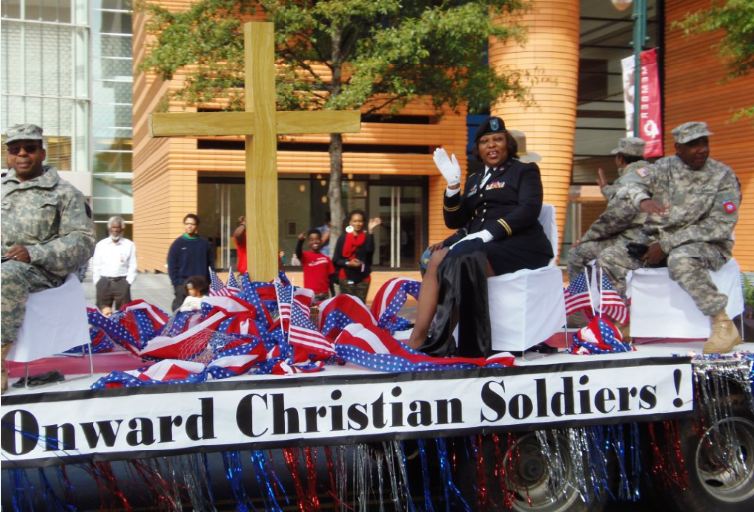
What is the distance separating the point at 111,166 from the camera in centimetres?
3944

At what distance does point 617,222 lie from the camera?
20.7 ft

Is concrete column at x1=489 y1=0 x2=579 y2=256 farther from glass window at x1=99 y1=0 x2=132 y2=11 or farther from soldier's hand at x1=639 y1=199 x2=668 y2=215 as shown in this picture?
glass window at x1=99 y1=0 x2=132 y2=11

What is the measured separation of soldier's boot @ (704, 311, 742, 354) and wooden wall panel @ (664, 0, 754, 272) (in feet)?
53.2

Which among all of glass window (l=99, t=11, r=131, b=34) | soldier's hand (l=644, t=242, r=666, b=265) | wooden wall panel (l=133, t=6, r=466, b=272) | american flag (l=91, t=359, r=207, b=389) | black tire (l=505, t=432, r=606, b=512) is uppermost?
glass window (l=99, t=11, r=131, b=34)

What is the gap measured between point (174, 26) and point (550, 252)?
9165 mm

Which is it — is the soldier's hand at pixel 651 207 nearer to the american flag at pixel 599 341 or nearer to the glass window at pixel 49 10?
the american flag at pixel 599 341

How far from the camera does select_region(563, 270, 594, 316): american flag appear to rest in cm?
598

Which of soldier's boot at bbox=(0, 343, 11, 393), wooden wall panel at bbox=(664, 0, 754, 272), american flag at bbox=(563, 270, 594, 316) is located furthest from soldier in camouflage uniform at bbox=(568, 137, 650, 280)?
wooden wall panel at bbox=(664, 0, 754, 272)

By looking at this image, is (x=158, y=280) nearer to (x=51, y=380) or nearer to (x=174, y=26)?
(x=174, y=26)

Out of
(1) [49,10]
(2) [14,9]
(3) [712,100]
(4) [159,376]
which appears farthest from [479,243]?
(1) [49,10]

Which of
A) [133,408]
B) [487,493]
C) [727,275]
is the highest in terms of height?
[727,275]

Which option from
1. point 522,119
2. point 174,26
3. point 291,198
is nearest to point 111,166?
point 291,198

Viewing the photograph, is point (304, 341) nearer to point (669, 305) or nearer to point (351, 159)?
point (669, 305)

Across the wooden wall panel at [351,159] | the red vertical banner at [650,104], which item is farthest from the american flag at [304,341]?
the wooden wall panel at [351,159]
